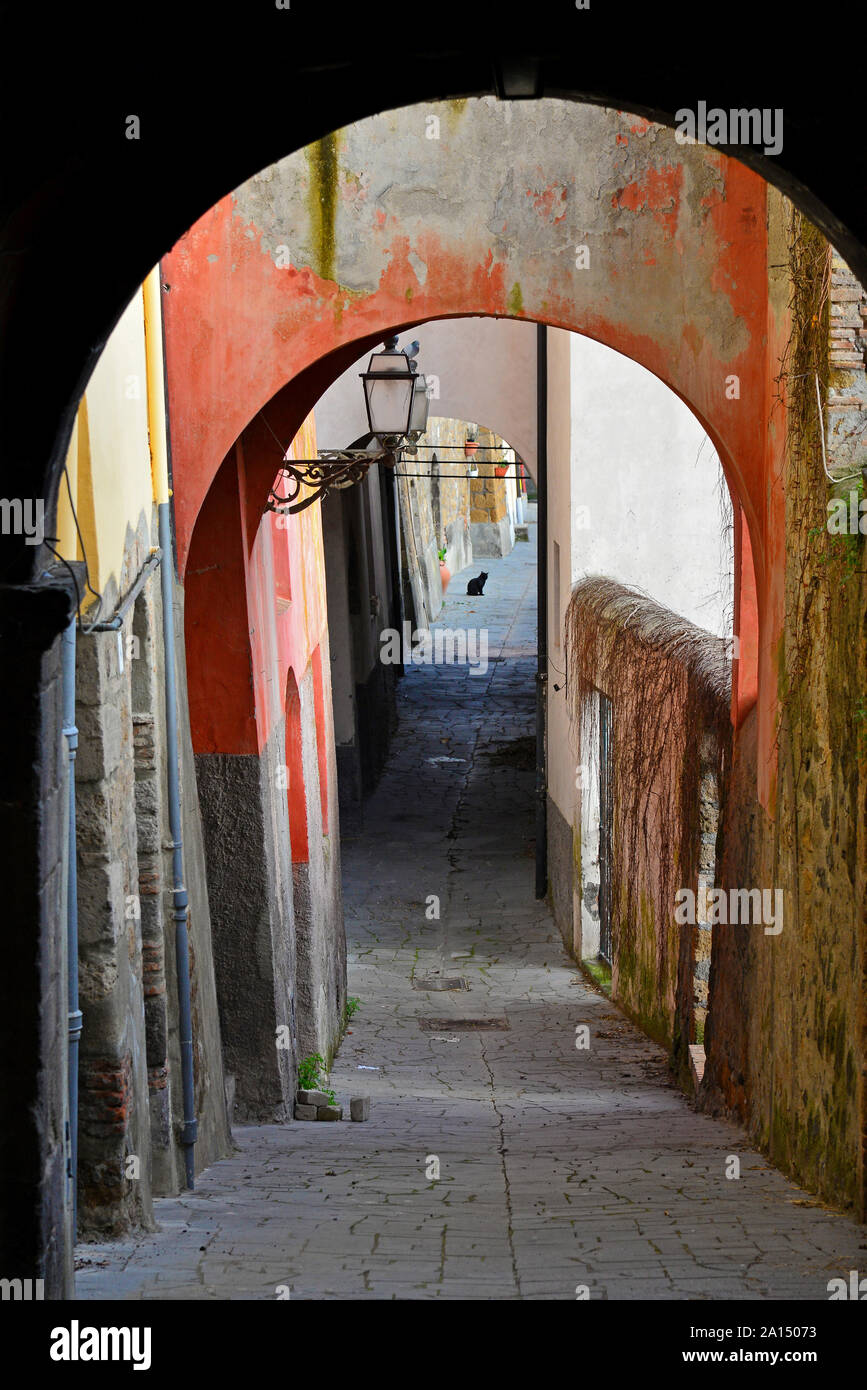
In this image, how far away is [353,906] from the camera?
14453 mm

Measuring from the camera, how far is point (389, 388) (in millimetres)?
8461

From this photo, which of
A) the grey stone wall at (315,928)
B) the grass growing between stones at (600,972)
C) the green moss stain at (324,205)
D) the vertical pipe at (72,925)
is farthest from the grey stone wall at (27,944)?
the grass growing between stones at (600,972)

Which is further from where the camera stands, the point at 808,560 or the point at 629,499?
the point at 629,499

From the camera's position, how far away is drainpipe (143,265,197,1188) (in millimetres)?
6312

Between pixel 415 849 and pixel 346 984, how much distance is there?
13.6ft

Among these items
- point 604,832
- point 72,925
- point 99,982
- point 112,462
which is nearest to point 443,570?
point 604,832

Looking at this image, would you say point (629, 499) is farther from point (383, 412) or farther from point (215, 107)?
point (215, 107)

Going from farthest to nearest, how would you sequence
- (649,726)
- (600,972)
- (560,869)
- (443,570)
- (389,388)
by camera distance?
(443,570), (560,869), (600,972), (649,726), (389,388)

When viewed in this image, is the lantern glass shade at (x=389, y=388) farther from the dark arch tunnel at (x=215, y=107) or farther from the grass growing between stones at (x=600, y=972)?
the grass growing between stones at (x=600, y=972)

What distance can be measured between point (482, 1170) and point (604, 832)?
5877 millimetres

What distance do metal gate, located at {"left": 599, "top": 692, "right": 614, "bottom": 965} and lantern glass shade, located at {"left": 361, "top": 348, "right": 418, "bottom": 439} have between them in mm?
4151

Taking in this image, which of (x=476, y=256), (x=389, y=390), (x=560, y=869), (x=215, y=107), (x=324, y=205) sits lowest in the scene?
(x=560, y=869)

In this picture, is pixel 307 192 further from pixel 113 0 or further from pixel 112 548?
pixel 113 0

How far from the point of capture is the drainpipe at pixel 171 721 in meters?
6.31
